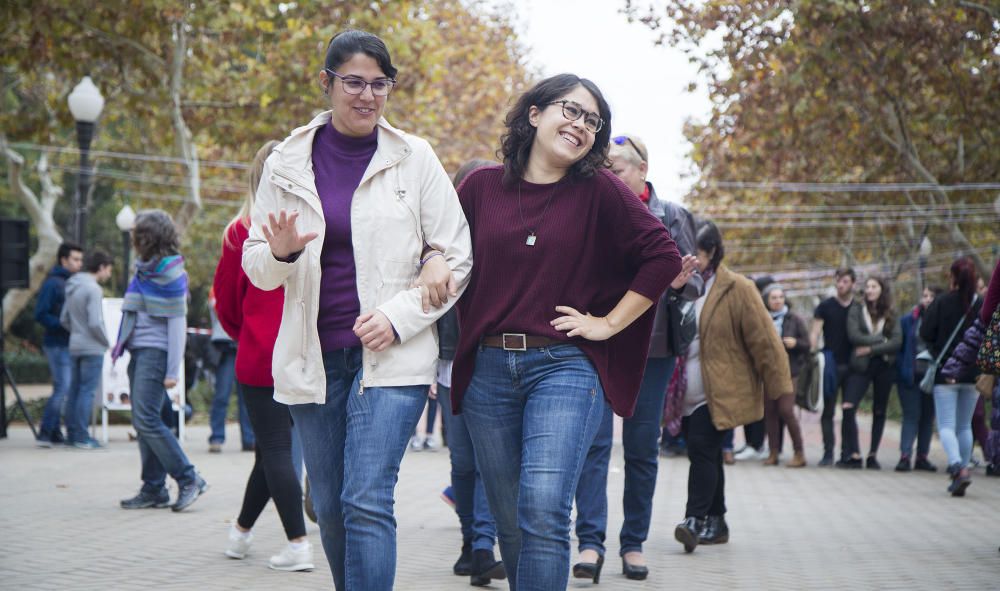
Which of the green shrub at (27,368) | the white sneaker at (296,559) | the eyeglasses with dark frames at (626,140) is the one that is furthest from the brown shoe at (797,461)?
the green shrub at (27,368)

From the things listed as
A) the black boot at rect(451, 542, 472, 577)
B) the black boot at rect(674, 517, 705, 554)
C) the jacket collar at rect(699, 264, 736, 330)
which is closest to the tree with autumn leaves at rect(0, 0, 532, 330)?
the jacket collar at rect(699, 264, 736, 330)

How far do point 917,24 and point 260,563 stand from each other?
1356 cm

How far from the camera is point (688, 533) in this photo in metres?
7.21

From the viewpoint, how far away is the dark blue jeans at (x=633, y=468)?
6.38m

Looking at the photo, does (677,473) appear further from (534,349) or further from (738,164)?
(738,164)

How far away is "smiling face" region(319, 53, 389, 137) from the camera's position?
4211 millimetres

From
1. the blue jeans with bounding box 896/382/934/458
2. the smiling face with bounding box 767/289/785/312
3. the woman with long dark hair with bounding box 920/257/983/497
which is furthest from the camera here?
the smiling face with bounding box 767/289/785/312

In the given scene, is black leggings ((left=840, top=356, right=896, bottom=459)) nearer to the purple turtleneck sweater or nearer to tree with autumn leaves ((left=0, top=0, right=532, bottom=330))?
tree with autumn leaves ((left=0, top=0, right=532, bottom=330))

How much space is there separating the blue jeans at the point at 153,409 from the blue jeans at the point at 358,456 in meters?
4.20

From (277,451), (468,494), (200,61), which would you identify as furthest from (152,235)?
(200,61)

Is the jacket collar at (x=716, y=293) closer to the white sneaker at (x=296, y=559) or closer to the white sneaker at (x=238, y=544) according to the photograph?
the white sneaker at (x=296, y=559)

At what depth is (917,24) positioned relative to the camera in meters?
17.1

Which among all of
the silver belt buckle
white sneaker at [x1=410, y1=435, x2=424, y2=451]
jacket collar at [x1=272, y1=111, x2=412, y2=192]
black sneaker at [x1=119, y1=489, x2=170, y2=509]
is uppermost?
jacket collar at [x1=272, y1=111, x2=412, y2=192]

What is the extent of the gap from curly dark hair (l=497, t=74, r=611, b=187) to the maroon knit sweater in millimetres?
53
